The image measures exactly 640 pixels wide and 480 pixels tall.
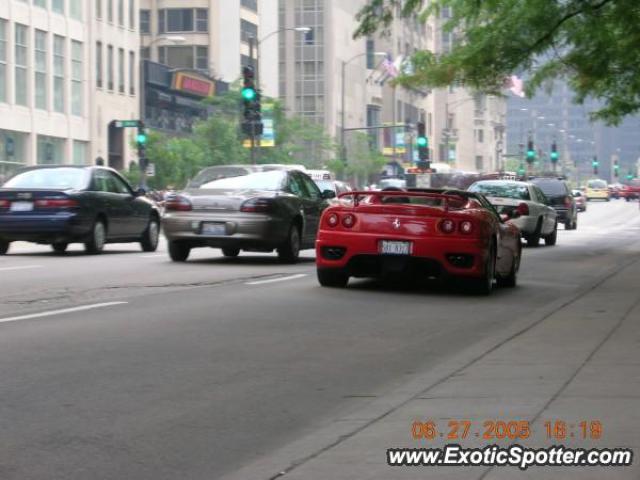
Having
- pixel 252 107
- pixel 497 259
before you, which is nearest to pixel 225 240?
pixel 497 259

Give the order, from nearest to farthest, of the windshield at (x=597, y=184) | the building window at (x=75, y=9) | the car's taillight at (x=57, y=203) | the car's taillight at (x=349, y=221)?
the car's taillight at (x=349, y=221)
the car's taillight at (x=57, y=203)
the building window at (x=75, y=9)
the windshield at (x=597, y=184)

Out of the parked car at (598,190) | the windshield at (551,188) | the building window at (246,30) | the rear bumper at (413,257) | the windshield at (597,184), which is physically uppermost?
the building window at (246,30)

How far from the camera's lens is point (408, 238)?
54.8 ft

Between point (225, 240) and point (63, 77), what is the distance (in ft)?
166

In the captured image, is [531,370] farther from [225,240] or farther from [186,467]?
[225,240]

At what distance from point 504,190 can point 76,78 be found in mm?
43444

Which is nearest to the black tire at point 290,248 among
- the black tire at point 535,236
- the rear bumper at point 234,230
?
the rear bumper at point 234,230

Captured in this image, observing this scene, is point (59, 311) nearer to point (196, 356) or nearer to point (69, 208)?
point (196, 356)

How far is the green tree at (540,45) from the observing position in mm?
29391

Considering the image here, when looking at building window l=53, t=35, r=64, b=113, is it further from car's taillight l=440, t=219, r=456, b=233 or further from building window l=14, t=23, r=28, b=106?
car's taillight l=440, t=219, r=456, b=233

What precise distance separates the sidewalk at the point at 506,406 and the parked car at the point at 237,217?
380 inches

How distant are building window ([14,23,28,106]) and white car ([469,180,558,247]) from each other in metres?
36.0

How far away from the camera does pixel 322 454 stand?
6816mm

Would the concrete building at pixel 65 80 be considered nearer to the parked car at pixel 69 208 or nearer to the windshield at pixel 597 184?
the parked car at pixel 69 208
